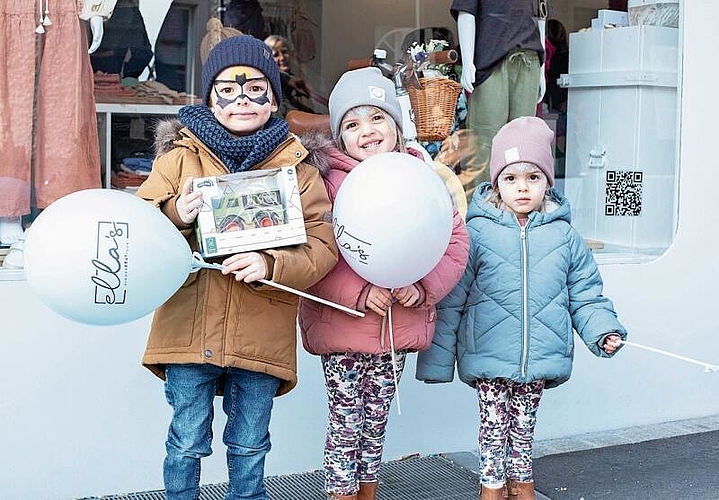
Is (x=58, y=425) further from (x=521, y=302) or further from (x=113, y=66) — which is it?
(x=521, y=302)

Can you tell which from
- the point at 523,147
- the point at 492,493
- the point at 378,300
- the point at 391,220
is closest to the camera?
the point at 391,220

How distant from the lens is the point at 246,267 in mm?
3047

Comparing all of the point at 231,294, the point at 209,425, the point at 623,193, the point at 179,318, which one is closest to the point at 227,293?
the point at 231,294

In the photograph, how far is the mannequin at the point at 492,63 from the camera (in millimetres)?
4965

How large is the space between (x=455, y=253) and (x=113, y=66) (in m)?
1.62

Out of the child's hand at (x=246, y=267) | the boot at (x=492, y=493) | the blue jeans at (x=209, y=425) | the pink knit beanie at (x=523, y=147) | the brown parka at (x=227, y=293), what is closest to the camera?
the child's hand at (x=246, y=267)

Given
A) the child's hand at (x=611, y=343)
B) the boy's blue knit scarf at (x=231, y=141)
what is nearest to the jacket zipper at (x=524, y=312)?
the child's hand at (x=611, y=343)

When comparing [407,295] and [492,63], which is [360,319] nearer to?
[407,295]

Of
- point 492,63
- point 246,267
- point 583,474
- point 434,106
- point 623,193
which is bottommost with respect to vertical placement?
Result: point 583,474

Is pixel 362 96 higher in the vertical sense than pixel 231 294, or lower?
higher

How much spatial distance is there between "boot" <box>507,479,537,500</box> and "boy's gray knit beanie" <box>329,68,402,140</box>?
4.23 ft

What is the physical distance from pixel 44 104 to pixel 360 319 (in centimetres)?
152

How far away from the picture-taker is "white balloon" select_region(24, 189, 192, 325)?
9.17 feet

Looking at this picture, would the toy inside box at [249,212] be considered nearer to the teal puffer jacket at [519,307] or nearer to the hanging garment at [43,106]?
the teal puffer jacket at [519,307]
